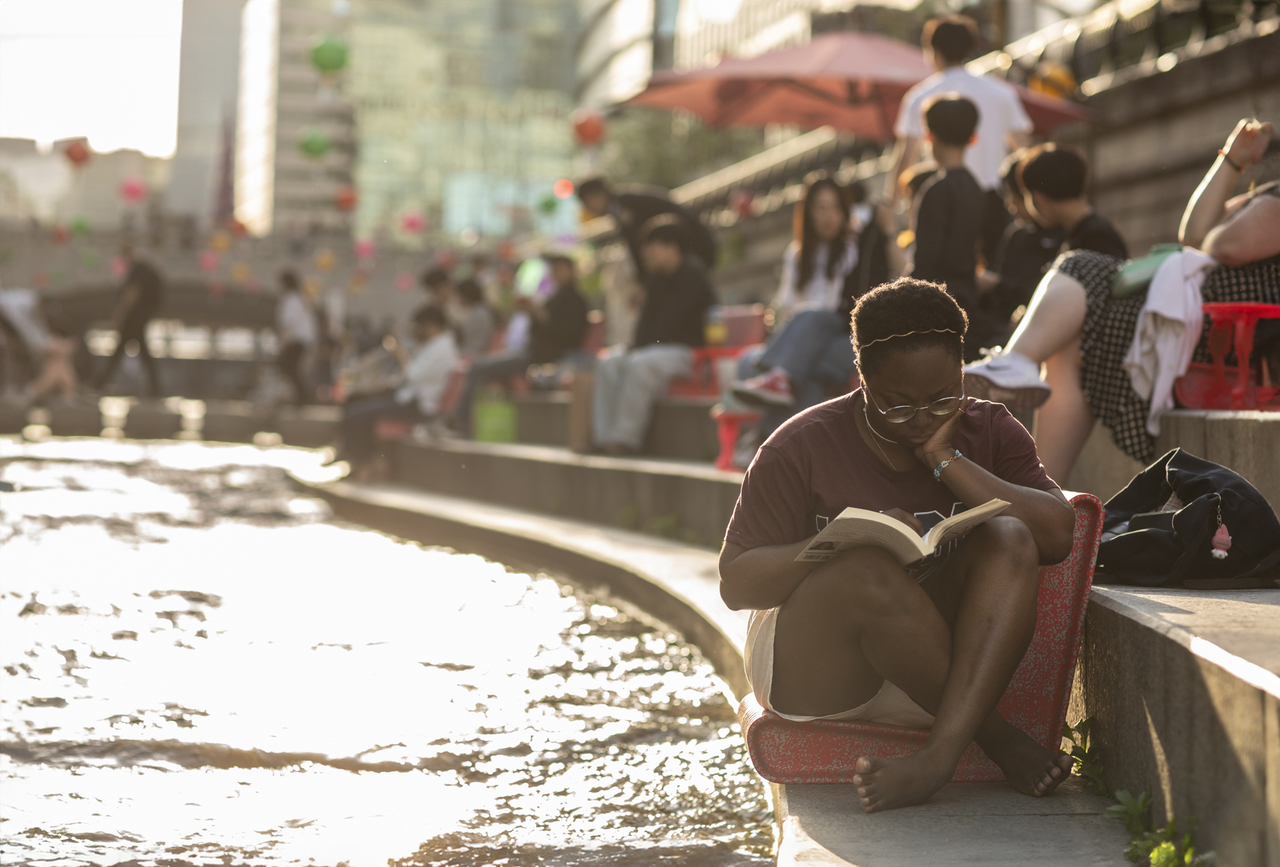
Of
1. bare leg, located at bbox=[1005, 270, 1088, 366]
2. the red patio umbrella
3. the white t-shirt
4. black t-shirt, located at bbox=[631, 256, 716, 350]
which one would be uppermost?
the red patio umbrella

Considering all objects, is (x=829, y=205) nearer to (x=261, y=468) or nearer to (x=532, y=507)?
(x=532, y=507)

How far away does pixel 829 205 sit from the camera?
7.72m

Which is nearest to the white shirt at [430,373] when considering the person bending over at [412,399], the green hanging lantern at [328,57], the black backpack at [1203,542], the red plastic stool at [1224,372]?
the person bending over at [412,399]

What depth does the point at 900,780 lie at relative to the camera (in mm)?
2820

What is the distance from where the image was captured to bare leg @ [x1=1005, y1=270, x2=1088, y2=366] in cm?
462

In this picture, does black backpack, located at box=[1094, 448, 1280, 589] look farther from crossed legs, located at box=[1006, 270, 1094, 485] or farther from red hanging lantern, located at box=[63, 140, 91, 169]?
red hanging lantern, located at box=[63, 140, 91, 169]

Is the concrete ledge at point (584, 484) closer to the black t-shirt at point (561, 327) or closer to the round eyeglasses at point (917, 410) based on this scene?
the black t-shirt at point (561, 327)

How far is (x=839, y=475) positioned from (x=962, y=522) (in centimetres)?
34

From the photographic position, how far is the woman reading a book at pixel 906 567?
280 cm

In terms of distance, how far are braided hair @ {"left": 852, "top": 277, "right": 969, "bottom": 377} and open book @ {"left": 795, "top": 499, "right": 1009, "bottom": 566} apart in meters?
0.31

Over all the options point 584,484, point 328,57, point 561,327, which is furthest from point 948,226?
point 328,57

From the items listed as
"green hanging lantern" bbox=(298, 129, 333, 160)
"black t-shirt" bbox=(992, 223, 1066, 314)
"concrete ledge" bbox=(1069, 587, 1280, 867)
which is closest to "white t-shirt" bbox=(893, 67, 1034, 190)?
"black t-shirt" bbox=(992, 223, 1066, 314)

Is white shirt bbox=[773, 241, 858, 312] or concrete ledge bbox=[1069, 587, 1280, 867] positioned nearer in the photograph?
concrete ledge bbox=[1069, 587, 1280, 867]

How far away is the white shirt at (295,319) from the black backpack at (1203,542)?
1751 centimetres
